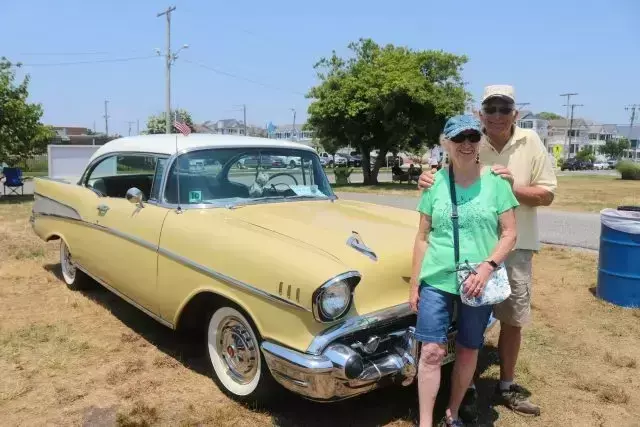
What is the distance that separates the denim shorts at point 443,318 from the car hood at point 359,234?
1.18 feet

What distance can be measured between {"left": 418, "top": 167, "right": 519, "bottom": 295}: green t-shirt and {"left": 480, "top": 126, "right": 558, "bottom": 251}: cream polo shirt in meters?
0.48

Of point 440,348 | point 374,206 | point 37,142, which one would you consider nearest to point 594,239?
point 374,206

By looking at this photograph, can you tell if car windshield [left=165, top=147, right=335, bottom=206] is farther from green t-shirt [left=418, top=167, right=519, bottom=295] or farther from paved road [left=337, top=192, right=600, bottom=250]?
paved road [left=337, top=192, right=600, bottom=250]

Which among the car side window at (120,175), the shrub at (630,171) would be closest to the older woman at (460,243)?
the car side window at (120,175)

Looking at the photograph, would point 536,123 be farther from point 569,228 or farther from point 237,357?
point 237,357

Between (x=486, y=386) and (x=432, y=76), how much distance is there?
19.0 metres

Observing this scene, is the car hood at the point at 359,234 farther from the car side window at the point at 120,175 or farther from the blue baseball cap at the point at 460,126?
the car side window at the point at 120,175

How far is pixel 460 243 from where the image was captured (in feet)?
8.49

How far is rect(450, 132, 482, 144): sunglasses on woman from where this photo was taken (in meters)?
2.58

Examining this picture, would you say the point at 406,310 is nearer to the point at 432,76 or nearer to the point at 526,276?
the point at 526,276

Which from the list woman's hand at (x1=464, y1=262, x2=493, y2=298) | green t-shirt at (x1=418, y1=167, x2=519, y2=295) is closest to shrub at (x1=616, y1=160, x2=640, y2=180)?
green t-shirt at (x1=418, y1=167, x2=519, y2=295)

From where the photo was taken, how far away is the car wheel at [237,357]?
311 centimetres

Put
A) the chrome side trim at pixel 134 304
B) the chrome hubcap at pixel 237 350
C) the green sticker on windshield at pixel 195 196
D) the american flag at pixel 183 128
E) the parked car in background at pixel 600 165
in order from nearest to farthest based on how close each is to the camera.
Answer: the chrome hubcap at pixel 237 350 → the chrome side trim at pixel 134 304 → the green sticker on windshield at pixel 195 196 → the american flag at pixel 183 128 → the parked car in background at pixel 600 165

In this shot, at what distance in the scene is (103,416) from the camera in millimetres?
3148
